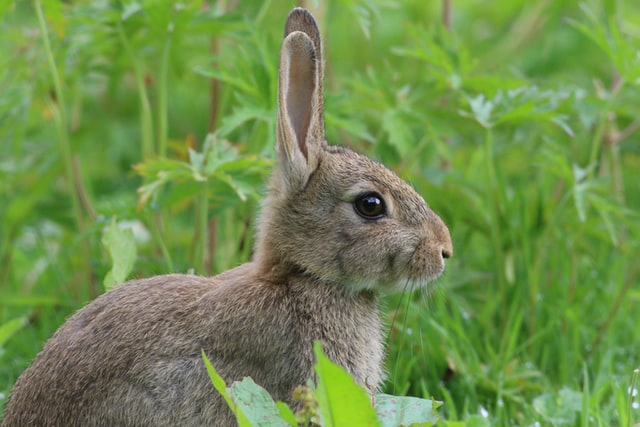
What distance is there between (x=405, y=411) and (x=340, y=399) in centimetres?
44

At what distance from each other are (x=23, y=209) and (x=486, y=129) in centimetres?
245

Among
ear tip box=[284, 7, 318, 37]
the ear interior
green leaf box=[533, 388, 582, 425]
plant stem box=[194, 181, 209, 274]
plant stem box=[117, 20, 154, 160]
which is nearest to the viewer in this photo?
the ear interior

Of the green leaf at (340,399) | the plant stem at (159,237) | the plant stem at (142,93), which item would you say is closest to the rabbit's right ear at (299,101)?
the plant stem at (159,237)

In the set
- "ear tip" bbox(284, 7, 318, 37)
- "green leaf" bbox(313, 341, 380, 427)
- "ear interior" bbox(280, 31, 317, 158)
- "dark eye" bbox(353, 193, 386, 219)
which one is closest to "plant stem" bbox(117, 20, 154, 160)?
"ear tip" bbox(284, 7, 318, 37)

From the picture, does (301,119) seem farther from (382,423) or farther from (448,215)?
(448,215)

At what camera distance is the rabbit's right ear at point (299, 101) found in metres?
3.66

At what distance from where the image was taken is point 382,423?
3211 mm

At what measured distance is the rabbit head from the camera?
3760 millimetres

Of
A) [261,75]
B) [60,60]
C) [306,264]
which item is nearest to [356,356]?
[306,264]

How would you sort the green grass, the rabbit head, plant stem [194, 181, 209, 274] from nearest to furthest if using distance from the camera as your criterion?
the rabbit head → plant stem [194, 181, 209, 274] → the green grass

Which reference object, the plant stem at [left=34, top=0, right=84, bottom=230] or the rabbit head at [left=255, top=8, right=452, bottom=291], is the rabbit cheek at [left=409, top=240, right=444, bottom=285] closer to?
the rabbit head at [left=255, top=8, right=452, bottom=291]

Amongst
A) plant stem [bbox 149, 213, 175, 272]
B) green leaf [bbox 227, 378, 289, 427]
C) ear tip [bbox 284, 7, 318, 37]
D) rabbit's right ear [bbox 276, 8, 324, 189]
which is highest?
ear tip [bbox 284, 7, 318, 37]

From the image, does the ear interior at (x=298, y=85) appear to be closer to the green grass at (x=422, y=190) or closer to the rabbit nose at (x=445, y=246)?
the green grass at (x=422, y=190)

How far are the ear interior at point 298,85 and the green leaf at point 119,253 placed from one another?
88 cm
